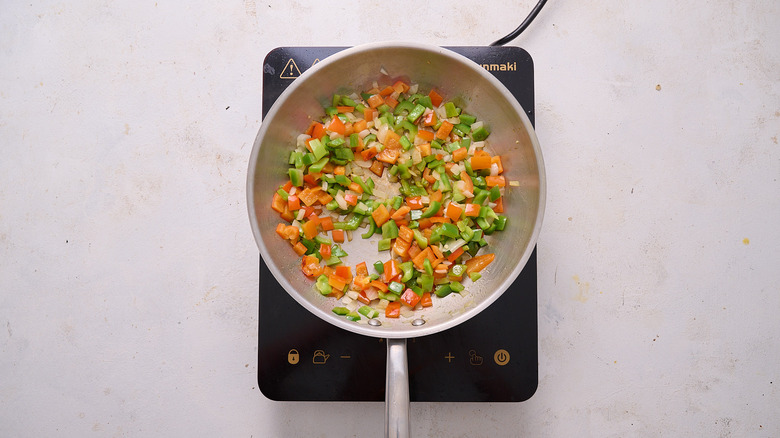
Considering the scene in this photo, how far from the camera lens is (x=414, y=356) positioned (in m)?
1.10

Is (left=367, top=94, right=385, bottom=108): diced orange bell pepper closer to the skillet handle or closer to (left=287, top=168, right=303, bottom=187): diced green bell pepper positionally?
(left=287, top=168, right=303, bottom=187): diced green bell pepper

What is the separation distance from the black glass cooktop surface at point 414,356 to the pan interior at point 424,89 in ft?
0.26

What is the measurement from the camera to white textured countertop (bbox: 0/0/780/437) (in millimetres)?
1180

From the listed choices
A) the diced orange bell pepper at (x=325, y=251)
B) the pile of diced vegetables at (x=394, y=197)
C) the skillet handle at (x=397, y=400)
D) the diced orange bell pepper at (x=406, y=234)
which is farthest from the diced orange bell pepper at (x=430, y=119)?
the skillet handle at (x=397, y=400)

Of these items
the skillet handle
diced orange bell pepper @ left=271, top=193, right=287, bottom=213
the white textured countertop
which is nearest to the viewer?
the skillet handle

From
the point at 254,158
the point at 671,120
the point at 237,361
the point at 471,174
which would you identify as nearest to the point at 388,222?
the point at 471,174

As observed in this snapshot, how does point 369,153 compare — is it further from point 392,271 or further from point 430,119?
point 392,271

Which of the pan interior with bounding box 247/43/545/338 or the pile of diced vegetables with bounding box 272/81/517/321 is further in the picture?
the pile of diced vegetables with bounding box 272/81/517/321

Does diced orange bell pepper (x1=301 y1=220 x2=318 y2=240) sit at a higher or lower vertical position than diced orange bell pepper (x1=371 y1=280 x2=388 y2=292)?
higher

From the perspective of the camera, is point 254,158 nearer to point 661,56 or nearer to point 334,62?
point 334,62

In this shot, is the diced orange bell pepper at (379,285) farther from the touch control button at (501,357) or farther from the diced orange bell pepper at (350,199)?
the touch control button at (501,357)

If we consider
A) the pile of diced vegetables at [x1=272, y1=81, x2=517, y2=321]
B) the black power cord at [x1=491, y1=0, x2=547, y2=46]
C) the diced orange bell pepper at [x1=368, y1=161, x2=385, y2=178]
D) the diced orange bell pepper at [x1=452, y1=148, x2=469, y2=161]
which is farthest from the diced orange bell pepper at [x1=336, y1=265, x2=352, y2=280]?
the black power cord at [x1=491, y1=0, x2=547, y2=46]

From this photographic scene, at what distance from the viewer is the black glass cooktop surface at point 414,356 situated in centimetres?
Result: 110

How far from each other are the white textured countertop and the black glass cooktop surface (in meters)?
0.09
